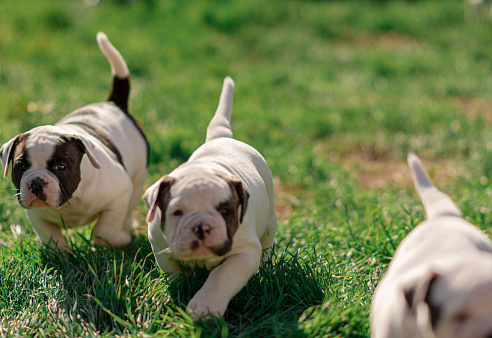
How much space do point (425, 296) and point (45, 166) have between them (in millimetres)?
2204

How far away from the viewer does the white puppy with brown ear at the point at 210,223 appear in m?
2.45

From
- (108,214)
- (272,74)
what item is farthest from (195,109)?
(108,214)

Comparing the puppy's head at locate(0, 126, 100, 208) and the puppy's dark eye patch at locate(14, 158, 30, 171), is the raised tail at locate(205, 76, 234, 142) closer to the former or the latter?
the puppy's head at locate(0, 126, 100, 208)

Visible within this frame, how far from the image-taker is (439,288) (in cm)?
186

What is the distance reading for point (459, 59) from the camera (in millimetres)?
9359

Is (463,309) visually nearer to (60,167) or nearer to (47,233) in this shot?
(60,167)

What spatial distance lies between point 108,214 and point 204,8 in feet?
26.2

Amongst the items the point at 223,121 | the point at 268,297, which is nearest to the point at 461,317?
the point at 268,297

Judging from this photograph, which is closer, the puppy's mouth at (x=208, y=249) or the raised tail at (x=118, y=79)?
the puppy's mouth at (x=208, y=249)

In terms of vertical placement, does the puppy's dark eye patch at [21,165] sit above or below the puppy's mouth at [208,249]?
below

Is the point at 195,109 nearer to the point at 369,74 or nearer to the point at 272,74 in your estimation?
the point at 272,74

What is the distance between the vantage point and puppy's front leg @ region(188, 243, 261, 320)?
258 centimetres

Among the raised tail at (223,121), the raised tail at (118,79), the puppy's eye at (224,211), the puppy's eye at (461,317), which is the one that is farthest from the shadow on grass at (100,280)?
the puppy's eye at (461,317)

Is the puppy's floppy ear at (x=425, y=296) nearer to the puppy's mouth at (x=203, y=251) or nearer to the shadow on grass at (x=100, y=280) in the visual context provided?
the puppy's mouth at (x=203, y=251)
